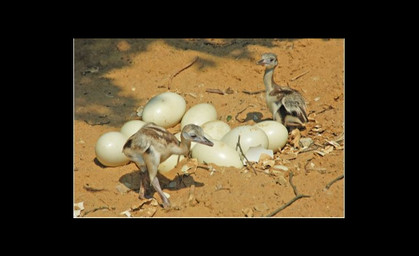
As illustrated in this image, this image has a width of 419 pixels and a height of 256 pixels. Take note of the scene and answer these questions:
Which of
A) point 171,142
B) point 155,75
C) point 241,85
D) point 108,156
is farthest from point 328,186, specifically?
point 155,75

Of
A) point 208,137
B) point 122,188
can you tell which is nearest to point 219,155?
point 208,137

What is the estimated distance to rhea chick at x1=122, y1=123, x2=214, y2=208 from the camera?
4.47 meters

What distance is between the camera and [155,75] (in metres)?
7.34

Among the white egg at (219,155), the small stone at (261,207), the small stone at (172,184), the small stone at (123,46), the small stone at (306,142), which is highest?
the small stone at (123,46)

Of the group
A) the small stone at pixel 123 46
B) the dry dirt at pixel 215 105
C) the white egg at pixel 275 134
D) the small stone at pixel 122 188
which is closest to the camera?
the dry dirt at pixel 215 105

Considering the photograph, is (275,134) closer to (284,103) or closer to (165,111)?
(284,103)

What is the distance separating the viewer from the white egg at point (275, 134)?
207 inches

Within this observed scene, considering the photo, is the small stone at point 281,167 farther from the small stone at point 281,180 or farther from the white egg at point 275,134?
the white egg at point 275,134

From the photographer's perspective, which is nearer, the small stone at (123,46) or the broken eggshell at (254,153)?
the broken eggshell at (254,153)

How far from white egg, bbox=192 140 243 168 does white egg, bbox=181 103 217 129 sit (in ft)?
2.29

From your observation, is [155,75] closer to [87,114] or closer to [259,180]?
[87,114]

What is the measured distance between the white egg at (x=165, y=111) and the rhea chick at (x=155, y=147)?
1.12 metres

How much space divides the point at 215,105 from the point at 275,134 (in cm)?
139

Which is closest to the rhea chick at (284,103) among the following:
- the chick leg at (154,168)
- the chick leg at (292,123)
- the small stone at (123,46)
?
the chick leg at (292,123)
